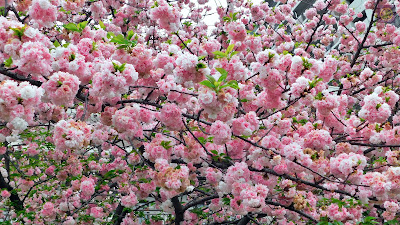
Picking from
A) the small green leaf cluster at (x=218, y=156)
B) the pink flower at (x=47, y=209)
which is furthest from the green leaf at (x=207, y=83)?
the pink flower at (x=47, y=209)

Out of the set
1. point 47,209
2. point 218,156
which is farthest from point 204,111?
point 47,209

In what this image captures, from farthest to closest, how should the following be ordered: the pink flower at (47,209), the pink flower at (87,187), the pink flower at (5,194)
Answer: the pink flower at (5,194)
the pink flower at (47,209)
the pink flower at (87,187)

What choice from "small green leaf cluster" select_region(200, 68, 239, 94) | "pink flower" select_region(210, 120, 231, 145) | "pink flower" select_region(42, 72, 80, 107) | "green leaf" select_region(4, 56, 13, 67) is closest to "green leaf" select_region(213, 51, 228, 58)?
"small green leaf cluster" select_region(200, 68, 239, 94)

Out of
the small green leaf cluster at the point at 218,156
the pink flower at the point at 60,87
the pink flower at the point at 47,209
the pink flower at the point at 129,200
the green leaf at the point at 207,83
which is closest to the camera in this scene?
the pink flower at the point at 60,87

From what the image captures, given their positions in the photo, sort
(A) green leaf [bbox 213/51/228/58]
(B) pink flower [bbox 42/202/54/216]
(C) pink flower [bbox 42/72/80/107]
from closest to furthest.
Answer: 1. (C) pink flower [bbox 42/72/80/107]
2. (A) green leaf [bbox 213/51/228/58]
3. (B) pink flower [bbox 42/202/54/216]

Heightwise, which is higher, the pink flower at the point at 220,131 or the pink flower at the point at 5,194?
the pink flower at the point at 220,131

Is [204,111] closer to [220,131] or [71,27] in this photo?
[220,131]

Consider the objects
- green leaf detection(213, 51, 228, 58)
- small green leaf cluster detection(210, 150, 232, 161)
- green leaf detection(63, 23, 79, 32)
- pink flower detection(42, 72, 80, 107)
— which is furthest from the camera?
small green leaf cluster detection(210, 150, 232, 161)

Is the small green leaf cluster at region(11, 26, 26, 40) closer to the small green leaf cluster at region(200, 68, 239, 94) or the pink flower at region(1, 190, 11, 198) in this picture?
the small green leaf cluster at region(200, 68, 239, 94)

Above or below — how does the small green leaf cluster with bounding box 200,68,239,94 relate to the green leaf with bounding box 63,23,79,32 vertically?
below

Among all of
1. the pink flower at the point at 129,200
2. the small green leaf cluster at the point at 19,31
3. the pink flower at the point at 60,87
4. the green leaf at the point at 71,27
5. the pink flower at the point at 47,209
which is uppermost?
the small green leaf cluster at the point at 19,31

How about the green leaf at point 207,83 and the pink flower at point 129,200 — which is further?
the pink flower at point 129,200

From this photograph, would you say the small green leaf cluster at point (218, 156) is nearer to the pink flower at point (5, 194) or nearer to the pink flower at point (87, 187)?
the pink flower at point (87, 187)

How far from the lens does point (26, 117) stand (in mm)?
2156
